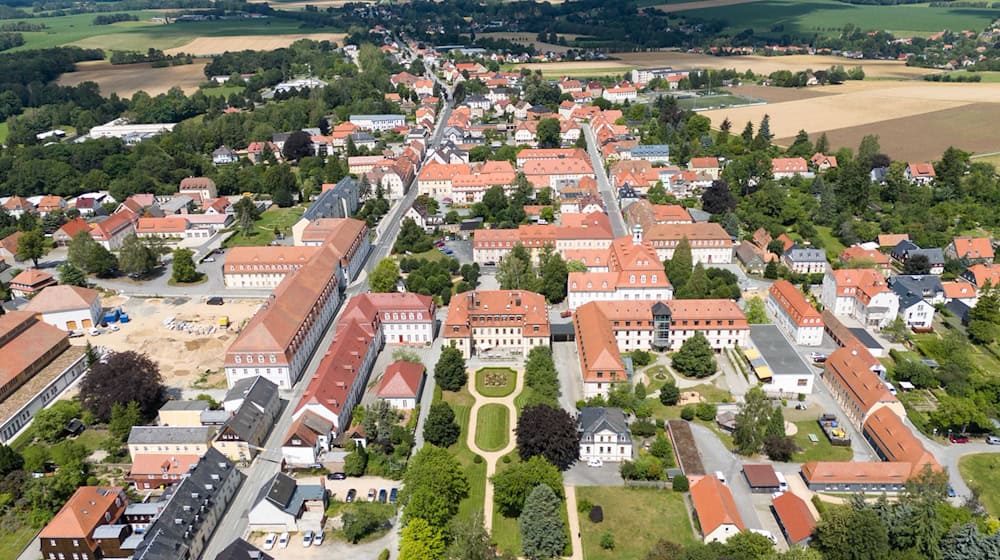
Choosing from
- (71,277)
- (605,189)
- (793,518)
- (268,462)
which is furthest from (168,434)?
(605,189)

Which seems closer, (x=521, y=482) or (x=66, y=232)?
(x=521, y=482)

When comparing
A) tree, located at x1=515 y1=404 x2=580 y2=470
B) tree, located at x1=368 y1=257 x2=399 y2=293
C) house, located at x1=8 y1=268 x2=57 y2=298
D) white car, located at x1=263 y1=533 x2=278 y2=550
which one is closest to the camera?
white car, located at x1=263 y1=533 x2=278 y2=550

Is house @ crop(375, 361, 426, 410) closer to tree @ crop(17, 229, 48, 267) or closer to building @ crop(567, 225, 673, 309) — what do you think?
building @ crop(567, 225, 673, 309)

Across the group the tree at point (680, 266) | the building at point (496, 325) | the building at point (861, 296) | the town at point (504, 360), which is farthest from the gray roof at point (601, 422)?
the building at point (861, 296)

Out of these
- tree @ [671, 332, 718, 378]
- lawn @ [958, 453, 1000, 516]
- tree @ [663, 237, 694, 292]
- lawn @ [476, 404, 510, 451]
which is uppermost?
tree @ [663, 237, 694, 292]

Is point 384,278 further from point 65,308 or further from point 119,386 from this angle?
point 65,308

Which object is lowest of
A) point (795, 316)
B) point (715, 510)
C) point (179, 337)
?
point (179, 337)

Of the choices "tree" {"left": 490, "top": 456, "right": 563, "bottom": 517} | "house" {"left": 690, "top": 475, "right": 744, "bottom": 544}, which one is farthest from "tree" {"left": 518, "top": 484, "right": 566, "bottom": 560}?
"house" {"left": 690, "top": 475, "right": 744, "bottom": 544}

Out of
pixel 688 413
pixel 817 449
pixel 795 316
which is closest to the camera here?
pixel 817 449
